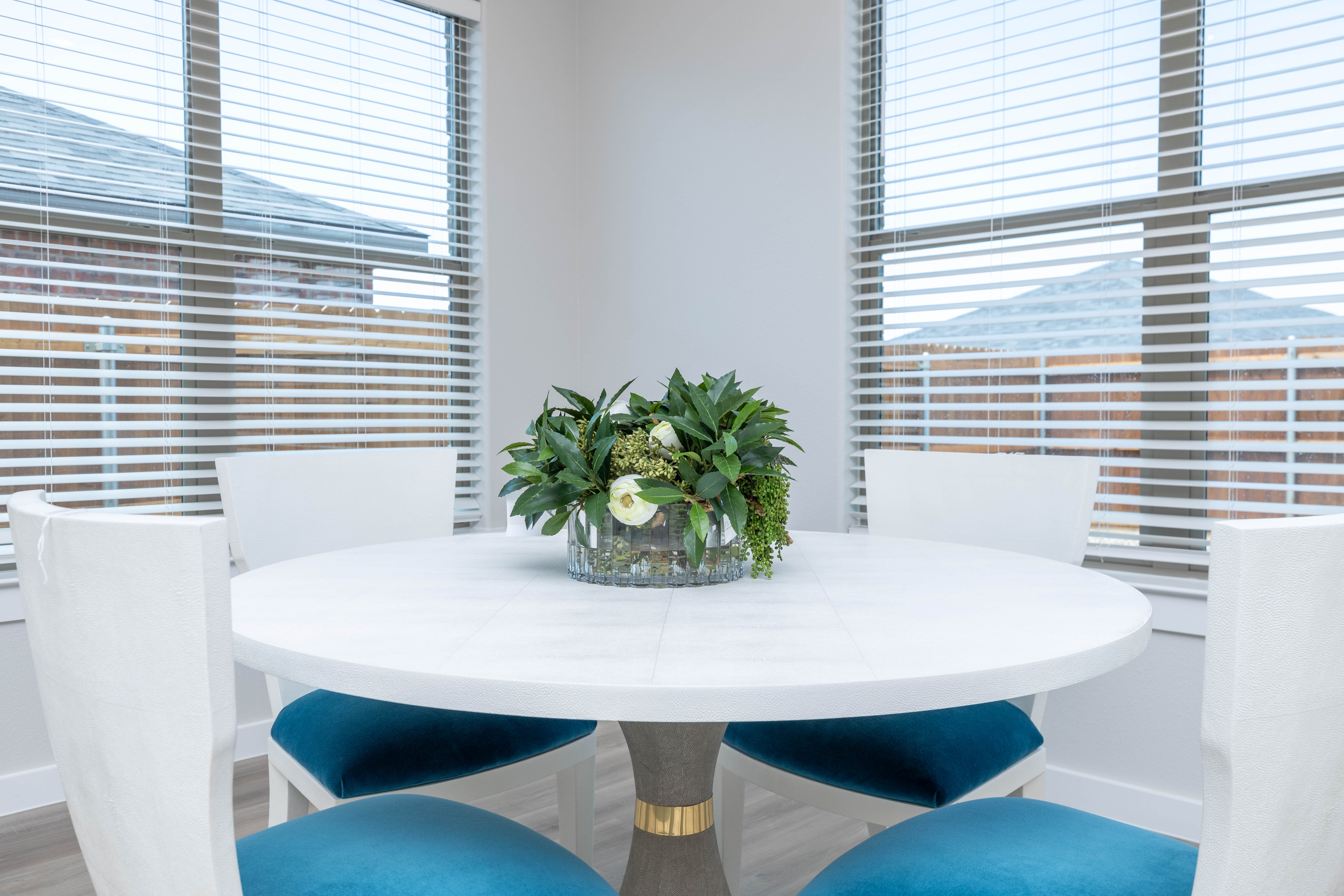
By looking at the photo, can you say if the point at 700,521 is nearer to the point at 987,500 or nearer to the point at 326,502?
the point at 987,500

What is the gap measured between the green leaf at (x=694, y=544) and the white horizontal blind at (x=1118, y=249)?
62.2 inches

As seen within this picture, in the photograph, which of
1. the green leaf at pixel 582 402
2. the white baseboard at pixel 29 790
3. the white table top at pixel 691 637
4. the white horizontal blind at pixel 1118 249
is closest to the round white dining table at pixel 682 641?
the white table top at pixel 691 637

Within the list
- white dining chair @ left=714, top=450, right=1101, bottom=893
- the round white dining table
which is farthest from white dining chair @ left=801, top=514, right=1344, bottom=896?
white dining chair @ left=714, top=450, right=1101, bottom=893

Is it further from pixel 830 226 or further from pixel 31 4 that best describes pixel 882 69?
pixel 31 4

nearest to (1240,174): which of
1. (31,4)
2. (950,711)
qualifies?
(950,711)

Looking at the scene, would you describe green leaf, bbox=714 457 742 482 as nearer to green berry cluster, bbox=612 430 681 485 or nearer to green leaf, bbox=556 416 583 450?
green berry cluster, bbox=612 430 681 485

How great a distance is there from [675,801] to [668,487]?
44cm

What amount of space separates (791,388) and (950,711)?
1570 millimetres

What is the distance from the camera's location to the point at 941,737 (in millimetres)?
1315

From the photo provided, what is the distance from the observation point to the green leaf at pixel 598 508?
1115 millimetres

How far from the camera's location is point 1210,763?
0.71m

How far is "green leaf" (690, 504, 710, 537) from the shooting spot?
1.08m

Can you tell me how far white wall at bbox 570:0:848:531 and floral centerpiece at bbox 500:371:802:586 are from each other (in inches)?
62.6

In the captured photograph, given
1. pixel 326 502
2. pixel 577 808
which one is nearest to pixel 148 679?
pixel 577 808
